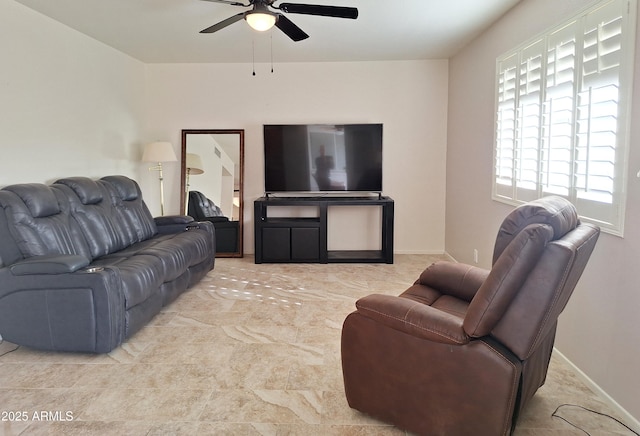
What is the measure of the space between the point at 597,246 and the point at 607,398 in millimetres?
812

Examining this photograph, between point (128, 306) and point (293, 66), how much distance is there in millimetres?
3866

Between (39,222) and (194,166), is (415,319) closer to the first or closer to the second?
(39,222)

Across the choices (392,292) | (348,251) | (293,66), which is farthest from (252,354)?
(293,66)

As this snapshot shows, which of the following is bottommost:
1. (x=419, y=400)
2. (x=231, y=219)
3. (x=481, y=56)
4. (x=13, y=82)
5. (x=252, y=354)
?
(x=252, y=354)

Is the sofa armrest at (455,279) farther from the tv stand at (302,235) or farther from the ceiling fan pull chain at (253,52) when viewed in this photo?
the ceiling fan pull chain at (253,52)

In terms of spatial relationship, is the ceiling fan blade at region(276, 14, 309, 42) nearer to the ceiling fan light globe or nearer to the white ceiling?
the ceiling fan light globe

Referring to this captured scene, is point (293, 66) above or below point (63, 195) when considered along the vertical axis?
above

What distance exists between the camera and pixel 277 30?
169 inches

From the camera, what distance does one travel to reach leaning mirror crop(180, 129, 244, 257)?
19.0ft

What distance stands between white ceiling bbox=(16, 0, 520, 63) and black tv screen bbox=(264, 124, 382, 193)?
902 mm

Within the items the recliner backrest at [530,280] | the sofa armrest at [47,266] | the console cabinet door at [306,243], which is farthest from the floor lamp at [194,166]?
the recliner backrest at [530,280]

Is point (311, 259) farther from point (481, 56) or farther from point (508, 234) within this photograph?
point (508, 234)

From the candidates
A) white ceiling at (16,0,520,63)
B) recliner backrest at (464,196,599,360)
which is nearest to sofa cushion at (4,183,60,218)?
white ceiling at (16,0,520,63)

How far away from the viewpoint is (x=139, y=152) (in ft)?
18.6
